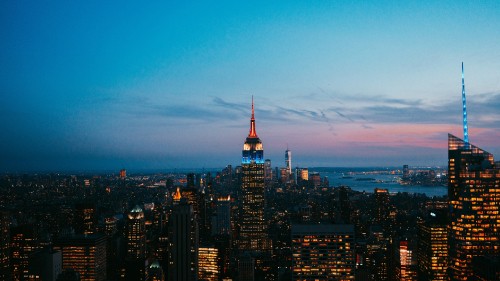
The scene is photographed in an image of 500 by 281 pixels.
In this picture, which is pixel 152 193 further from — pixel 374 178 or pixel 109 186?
pixel 374 178

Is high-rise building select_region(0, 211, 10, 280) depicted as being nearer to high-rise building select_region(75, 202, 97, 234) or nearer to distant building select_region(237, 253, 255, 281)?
high-rise building select_region(75, 202, 97, 234)

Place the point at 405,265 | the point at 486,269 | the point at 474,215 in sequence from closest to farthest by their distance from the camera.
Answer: the point at 486,269
the point at 474,215
the point at 405,265

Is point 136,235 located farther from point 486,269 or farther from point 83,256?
point 486,269

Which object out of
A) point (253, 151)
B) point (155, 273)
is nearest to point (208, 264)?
point (155, 273)

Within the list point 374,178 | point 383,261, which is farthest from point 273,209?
point 374,178

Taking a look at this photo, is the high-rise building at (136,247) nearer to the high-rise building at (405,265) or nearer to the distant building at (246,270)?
the distant building at (246,270)

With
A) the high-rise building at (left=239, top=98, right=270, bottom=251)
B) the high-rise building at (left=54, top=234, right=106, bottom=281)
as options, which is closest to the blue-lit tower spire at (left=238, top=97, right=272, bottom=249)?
the high-rise building at (left=239, top=98, right=270, bottom=251)
